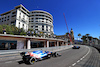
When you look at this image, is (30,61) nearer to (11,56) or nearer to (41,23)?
(11,56)

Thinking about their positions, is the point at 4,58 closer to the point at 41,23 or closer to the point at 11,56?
the point at 11,56

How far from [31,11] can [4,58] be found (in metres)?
65.9

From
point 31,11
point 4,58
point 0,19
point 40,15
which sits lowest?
point 4,58

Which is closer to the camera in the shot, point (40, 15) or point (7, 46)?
point (7, 46)

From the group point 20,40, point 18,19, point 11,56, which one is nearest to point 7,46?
point 20,40

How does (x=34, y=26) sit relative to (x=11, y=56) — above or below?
above

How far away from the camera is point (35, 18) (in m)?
61.2

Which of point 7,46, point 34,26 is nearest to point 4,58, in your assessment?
point 7,46

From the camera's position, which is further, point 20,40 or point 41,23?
point 41,23

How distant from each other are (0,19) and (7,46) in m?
54.0

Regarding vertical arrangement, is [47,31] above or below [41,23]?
below

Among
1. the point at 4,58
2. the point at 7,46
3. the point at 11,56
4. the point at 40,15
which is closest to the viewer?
the point at 4,58

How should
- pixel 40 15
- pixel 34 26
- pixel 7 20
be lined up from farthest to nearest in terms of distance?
1. pixel 40 15
2. pixel 34 26
3. pixel 7 20

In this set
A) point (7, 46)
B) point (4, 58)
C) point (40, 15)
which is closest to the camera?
point (4, 58)
